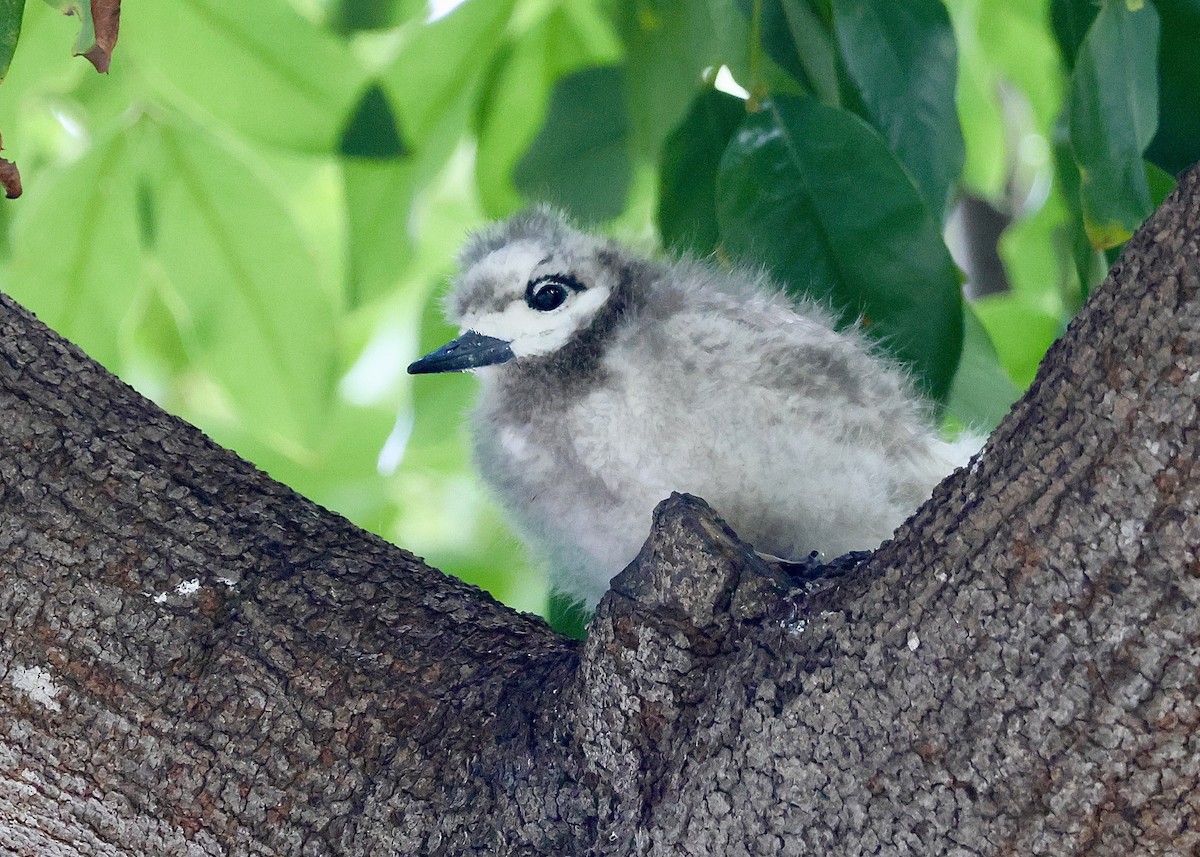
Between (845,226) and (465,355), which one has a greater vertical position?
(845,226)

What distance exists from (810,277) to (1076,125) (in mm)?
464

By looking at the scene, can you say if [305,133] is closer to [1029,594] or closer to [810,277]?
[810,277]

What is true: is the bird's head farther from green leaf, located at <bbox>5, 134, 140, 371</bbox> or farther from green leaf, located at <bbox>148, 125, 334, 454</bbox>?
green leaf, located at <bbox>5, 134, 140, 371</bbox>

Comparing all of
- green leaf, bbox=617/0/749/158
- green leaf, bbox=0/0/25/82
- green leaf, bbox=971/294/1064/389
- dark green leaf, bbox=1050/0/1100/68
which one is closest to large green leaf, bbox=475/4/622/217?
green leaf, bbox=617/0/749/158

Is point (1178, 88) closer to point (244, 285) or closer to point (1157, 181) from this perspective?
point (1157, 181)

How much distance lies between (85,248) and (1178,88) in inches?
75.5

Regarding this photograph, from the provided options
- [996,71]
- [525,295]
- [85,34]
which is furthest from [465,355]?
[996,71]

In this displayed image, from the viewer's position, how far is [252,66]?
2412 millimetres

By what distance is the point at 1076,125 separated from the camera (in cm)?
185

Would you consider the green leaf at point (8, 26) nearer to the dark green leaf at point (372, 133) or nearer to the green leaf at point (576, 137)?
the dark green leaf at point (372, 133)

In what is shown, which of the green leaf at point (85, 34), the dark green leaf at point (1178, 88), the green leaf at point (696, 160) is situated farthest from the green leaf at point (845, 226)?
the green leaf at point (85, 34)

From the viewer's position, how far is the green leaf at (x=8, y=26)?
1.62 meters

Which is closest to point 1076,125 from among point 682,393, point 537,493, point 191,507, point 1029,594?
point 682,393

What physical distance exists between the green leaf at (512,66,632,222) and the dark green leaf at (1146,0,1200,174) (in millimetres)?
929
